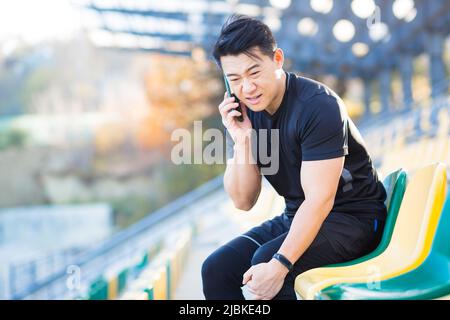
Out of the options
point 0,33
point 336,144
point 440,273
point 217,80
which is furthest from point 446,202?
point 0,33

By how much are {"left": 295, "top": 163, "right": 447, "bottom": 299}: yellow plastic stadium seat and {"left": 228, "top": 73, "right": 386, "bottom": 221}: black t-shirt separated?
0.11 meters

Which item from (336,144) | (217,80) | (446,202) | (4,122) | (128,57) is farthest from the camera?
(128,57)

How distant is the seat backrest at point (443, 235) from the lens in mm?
2115

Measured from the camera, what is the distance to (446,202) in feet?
7.18

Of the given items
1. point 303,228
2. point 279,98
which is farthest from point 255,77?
point 303,228

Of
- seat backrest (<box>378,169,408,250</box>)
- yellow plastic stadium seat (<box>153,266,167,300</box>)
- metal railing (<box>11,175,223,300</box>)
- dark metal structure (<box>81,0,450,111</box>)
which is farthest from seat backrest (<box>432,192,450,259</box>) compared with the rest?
dark metal structure (<box>81,0,450,111</box>)

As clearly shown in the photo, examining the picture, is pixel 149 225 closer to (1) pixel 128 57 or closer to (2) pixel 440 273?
(2) pixel 440 273

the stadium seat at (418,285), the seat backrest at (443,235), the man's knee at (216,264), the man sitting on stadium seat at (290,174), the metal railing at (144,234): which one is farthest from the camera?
the metal railing at (144,234)

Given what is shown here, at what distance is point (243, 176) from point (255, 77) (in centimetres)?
37

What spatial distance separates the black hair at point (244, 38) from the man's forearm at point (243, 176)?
326 mm

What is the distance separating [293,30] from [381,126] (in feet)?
11.5

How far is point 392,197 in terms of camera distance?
88.4 inches

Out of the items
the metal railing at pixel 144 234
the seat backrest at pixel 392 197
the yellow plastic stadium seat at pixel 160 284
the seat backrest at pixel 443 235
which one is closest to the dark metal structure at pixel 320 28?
the metal railing at pixel 144 234

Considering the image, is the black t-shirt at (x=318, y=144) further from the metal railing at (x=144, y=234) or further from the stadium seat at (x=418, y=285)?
the metal railing at (x=144, y=234)
